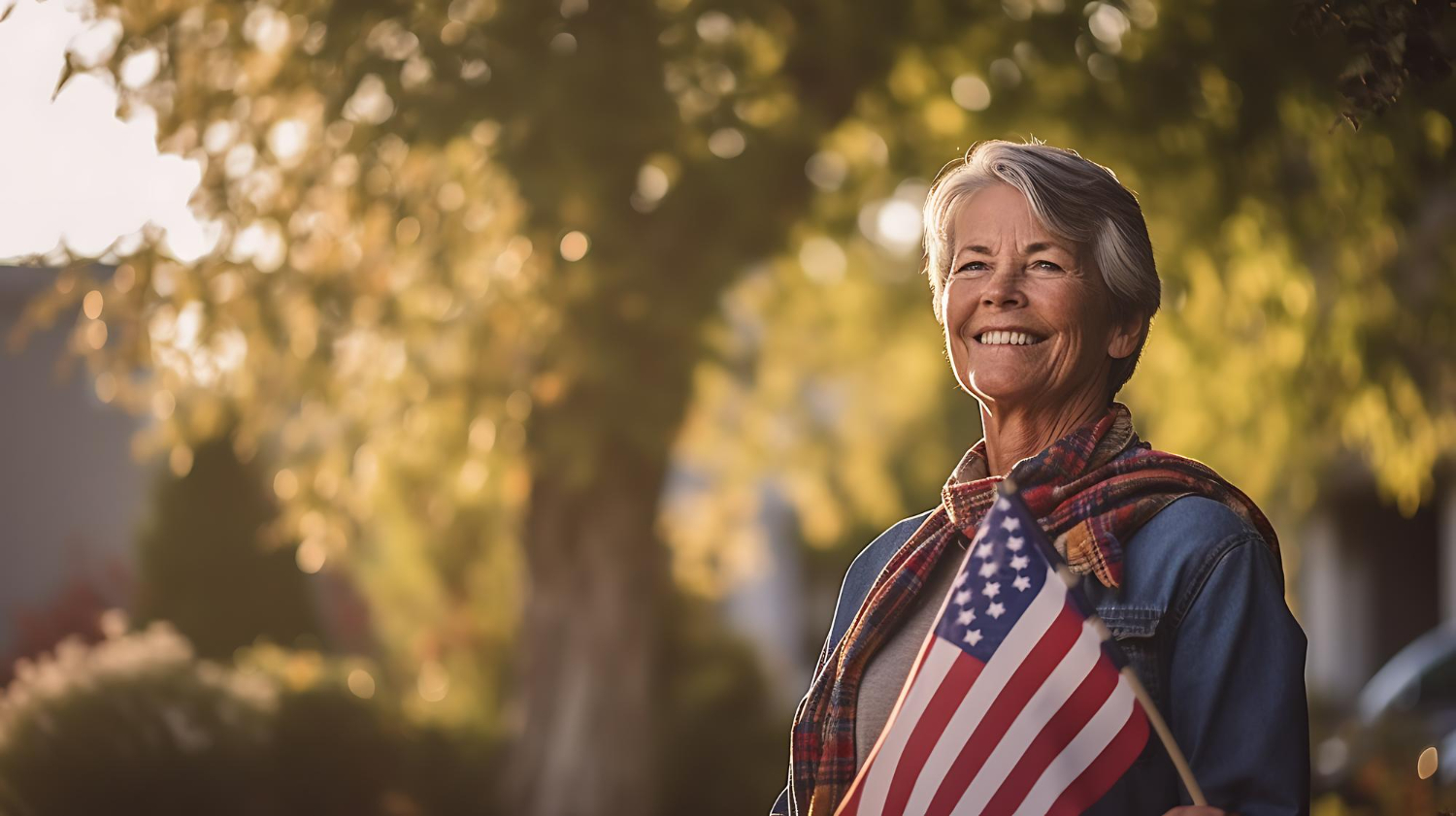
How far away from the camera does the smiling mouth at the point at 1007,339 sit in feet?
7.57

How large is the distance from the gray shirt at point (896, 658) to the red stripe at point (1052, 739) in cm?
32

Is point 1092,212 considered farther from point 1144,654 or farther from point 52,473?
point 52,473

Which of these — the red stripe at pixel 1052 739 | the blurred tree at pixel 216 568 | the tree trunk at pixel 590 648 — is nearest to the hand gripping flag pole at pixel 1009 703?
the red stripe at pixel 1052 739

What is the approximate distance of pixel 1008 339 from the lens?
233cm

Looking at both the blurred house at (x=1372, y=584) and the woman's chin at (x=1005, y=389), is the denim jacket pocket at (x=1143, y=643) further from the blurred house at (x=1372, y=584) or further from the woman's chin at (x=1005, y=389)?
the blurred house at (x=1372, y=584)

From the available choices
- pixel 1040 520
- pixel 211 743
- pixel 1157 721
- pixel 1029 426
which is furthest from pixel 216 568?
pixel 1157 721

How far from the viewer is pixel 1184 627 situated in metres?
1.99

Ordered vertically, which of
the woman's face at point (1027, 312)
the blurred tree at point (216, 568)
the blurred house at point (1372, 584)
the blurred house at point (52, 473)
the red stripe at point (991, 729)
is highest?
the blurred house at point (52, 473)

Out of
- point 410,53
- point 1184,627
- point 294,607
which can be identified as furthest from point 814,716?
point 294,607

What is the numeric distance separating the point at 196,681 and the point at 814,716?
7.54 m

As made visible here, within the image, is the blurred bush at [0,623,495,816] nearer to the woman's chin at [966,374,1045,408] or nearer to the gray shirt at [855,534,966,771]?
the gray shirt at [855,534,966,771]

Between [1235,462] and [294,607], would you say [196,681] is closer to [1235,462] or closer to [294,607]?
[1235,462]

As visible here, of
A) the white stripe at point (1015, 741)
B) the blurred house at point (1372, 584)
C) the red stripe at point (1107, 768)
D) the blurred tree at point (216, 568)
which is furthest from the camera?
the blurred house at point (1372, 584)

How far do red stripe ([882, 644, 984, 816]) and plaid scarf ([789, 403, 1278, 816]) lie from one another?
230 millimetres
